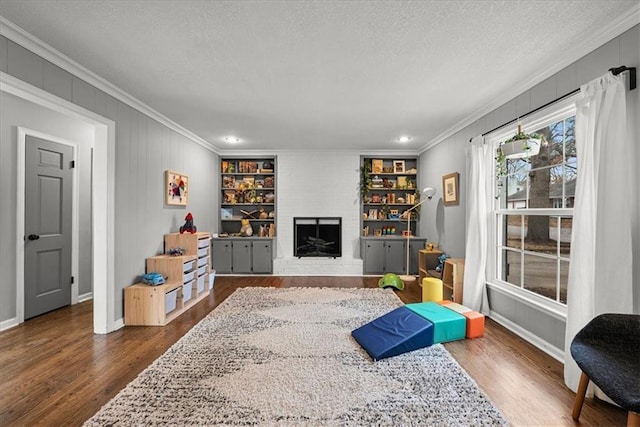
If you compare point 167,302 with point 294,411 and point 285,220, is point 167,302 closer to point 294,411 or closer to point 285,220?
point 294,411

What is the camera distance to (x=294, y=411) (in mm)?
1798

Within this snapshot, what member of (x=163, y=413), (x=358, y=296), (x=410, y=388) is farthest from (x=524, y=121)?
(x=163, y=413)

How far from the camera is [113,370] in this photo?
232 centimetres

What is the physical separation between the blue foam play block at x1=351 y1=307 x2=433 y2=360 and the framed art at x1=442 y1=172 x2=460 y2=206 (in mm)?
2213

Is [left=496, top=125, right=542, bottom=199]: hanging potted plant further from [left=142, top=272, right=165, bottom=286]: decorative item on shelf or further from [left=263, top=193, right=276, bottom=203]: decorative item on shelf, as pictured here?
[left=263, top=193, right=276, bottom=203]: decorative item on shelf

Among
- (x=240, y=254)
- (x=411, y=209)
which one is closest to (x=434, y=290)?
(x=411, y=209)

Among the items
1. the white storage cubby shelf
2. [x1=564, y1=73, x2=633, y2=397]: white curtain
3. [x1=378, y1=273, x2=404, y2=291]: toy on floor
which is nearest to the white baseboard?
[x1=564, y1=73, x2=633, y2=397]: white curtain

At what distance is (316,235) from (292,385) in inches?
165

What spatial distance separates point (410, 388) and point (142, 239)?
3330mm

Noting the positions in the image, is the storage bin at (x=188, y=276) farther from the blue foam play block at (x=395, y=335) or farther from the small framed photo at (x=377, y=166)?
the small framed photo at (x=377, y=166)

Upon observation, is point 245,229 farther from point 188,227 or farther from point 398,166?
point 398,166

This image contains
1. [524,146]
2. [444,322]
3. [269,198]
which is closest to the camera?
[524,146]

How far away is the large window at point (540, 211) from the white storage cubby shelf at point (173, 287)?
3.80 m

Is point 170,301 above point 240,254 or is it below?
below
